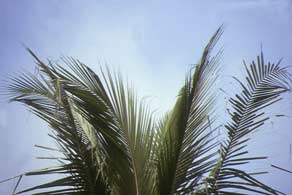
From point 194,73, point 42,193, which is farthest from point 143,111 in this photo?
point 42,193

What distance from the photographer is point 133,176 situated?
379cm

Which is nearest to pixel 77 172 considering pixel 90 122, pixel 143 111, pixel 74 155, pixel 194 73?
pixel 74 155

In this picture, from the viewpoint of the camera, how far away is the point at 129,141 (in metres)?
3.77

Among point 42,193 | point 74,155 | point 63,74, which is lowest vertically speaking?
point 42,193

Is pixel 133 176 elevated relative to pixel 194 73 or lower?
lower

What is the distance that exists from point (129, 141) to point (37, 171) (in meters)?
0.84

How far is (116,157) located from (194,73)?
102cm

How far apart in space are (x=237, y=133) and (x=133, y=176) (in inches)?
40.4

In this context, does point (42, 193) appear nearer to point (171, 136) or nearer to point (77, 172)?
point (77, 172)

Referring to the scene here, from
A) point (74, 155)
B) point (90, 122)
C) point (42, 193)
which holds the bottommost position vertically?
point (42, 193)

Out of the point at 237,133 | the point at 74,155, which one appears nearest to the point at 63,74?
the point at 74,155

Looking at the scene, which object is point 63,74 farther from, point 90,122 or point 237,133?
point 237,133

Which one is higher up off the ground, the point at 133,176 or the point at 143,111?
the point at 143,111

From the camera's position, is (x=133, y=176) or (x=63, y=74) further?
(x=63, y=74)
